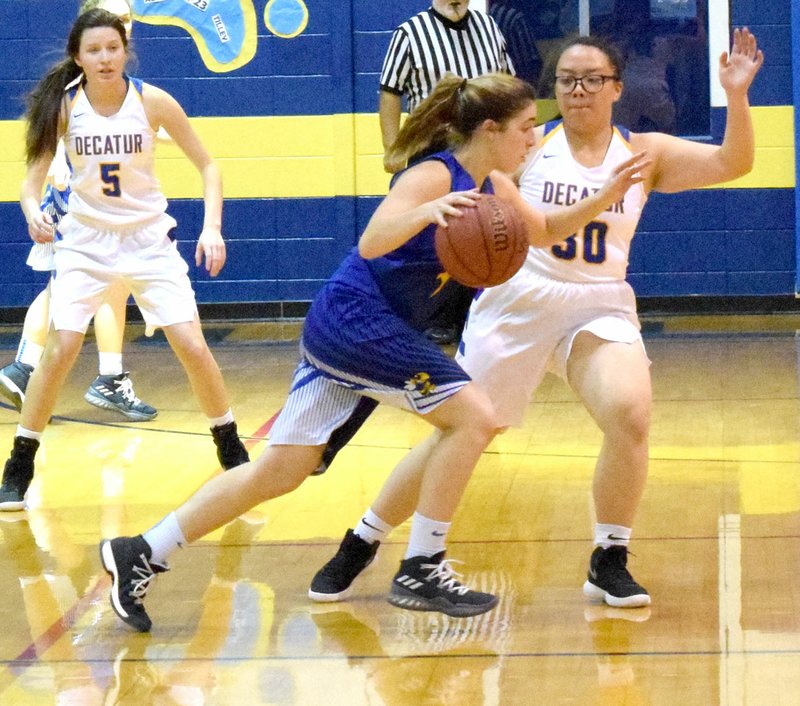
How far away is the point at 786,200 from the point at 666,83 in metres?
1.05

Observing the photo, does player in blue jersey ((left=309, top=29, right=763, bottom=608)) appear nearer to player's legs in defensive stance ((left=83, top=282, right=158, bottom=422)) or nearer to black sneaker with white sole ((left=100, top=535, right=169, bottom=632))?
black sneaker with white sole ((left=100, top=535, right=169, bottom=632))

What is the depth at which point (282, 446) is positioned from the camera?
3627 millimetres

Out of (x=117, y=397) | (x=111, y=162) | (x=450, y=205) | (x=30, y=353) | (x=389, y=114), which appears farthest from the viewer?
(x=389, y=114)

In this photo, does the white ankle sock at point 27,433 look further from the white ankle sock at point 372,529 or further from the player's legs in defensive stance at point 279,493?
the white ankle sock at point 372,529

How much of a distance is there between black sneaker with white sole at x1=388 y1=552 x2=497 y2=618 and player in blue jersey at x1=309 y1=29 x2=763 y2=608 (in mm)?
239

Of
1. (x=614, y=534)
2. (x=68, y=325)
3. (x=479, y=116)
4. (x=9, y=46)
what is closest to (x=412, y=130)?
(x=479, y=116)

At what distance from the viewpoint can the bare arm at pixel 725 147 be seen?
3807 millimetres

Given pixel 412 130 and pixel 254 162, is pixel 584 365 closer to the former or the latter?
pixel 412 130

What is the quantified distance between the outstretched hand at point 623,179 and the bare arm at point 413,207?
0.40 metres

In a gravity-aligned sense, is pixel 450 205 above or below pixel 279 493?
above

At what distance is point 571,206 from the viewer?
3756mm

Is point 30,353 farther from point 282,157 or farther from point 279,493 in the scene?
point 279,493

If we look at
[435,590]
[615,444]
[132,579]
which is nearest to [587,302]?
[615,444]

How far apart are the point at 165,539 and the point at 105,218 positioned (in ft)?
6.10
